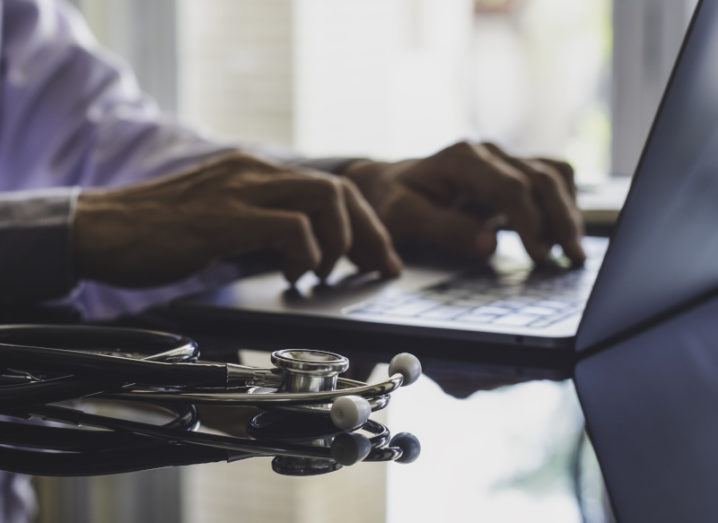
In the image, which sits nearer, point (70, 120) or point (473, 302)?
point (473, 302)

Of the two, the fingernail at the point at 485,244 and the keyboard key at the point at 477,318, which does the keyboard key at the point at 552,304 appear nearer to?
the keyboard key at the point at 477,318

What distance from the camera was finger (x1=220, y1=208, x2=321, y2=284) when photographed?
23.1 inches

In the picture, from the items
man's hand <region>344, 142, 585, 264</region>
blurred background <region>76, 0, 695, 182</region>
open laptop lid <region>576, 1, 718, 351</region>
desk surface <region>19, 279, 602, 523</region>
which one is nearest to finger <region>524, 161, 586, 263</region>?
man's hand <region>344, 142, 585, 264</region>

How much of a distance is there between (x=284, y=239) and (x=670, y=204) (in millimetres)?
272

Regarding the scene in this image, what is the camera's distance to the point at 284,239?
23.2 inches

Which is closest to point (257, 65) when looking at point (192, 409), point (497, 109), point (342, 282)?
point (497, 109)

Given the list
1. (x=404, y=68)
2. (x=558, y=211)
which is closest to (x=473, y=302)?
(x=558, y=211)

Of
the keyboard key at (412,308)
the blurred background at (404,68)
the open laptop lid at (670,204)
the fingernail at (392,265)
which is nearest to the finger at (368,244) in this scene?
the fingernail at (392,265)

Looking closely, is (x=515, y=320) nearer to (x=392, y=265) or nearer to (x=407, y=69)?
(x=392, y=265)

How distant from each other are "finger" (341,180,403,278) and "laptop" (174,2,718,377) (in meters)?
0.01

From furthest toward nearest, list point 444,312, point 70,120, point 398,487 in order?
point 70,120 → point 444,312 → point 398,487

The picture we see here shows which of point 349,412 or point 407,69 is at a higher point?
point 349,412

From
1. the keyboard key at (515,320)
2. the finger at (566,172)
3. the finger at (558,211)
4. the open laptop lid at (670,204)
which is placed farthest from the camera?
the finger at (566,172)

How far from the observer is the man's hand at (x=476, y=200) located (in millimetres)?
731
